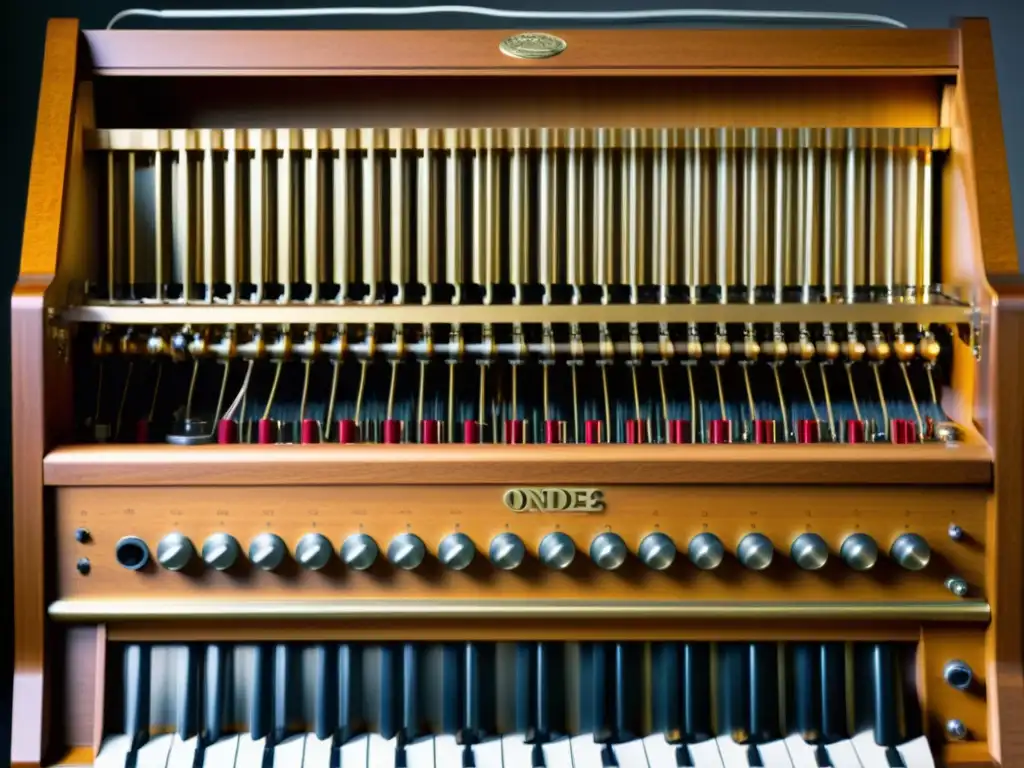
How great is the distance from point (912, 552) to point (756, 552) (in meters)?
0.26

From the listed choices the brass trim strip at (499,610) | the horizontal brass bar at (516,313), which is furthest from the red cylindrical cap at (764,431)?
the brass trim strip at (499,610)

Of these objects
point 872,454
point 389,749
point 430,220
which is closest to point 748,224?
point 872,454

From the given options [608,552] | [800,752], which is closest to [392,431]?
[608,552]

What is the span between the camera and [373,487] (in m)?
1.60

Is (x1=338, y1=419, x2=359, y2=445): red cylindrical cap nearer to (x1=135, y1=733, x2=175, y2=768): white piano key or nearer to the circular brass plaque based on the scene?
(x1=135, y1=733, x2=175, y2=768): white piano key

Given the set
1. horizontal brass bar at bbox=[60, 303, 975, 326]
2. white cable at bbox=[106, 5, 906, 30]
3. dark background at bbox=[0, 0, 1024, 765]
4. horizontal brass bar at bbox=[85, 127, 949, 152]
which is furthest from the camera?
dark background at bbox=[0, 0, 1024, 765]

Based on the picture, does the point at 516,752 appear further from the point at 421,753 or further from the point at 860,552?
the point at 860,552

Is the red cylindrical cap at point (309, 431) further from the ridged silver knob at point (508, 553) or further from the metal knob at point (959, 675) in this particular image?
the metal knob at point (959, 675)

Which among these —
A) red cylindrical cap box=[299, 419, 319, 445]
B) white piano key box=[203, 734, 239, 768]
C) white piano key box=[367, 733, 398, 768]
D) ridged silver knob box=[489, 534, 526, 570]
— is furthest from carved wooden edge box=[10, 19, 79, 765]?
ridged silver knob box=[489, 534, 526, 570]

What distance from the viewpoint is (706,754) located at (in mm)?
1585

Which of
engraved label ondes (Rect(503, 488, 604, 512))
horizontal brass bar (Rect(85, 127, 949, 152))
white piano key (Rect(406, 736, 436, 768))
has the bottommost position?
white piano key (Rect(406, 736, 436, 768))

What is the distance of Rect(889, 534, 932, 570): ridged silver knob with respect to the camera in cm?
156

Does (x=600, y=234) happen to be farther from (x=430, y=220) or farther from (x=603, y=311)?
(x=430, y=220)

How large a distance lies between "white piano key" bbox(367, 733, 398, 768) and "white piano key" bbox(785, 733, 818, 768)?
680mm
